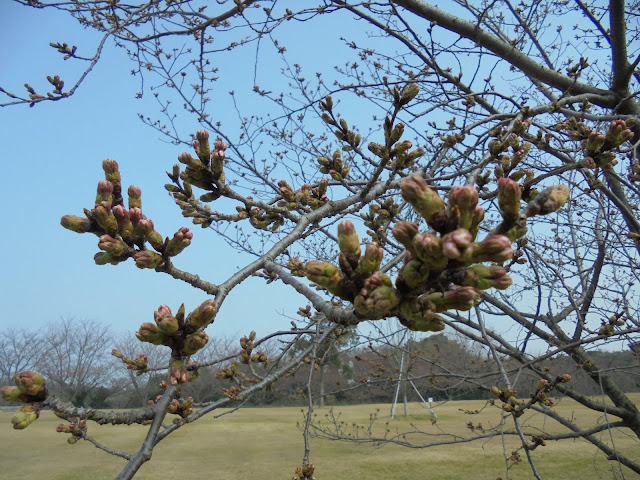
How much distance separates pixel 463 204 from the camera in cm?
72

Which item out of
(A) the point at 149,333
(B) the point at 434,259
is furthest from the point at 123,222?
(B) the point at 434,259

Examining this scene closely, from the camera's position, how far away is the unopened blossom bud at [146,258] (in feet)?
3.60

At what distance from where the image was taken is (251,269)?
4.05 feet

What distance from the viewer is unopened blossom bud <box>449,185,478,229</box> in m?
0.72

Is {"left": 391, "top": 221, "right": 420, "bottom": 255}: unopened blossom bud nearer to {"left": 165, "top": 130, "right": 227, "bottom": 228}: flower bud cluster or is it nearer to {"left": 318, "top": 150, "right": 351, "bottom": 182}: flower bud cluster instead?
{"left": 165, "top": 130, "right": 227, "bottom": 228}: flower bud cluster

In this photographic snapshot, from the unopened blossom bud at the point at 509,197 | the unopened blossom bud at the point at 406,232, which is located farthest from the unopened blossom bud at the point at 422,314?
the unopened blossom bud at the point at 509,197

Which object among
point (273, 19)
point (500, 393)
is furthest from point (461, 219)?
point (273, 19)

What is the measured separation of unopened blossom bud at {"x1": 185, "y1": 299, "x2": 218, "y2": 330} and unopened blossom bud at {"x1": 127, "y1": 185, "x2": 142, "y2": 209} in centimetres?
40

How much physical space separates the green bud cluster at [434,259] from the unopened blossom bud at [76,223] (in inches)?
27.2

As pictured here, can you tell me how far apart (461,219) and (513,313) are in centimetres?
452

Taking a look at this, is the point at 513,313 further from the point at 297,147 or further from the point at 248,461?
the point at 248,461

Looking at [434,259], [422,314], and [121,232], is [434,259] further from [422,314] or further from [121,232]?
[121,232]

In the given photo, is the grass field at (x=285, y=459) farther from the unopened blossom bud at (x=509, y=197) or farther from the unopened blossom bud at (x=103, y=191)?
the unopened blossom bud at (x=103, y=191)

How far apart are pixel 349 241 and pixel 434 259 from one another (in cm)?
20
